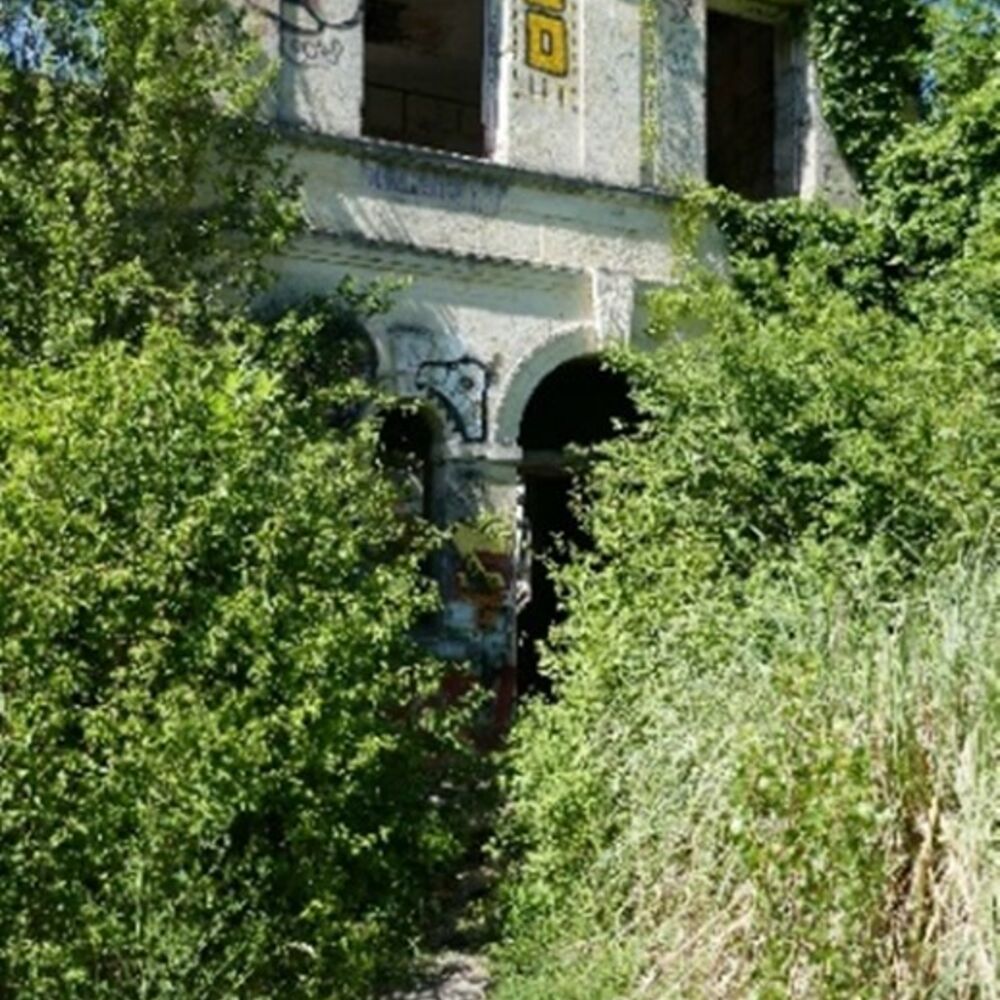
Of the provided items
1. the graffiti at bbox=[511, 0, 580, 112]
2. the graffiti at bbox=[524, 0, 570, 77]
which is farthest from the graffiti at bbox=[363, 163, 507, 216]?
the graffiti at bbox=[524, 0, 570, 77]

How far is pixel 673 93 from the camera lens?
609 inches

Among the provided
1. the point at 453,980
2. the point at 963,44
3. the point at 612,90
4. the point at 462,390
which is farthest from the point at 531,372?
the point at 453,980

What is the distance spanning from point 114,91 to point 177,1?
78 cm

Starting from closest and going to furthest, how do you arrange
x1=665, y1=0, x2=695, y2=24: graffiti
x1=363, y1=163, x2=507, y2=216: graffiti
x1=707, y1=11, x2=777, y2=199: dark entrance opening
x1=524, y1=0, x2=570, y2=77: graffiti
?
1. x1=363, y1=163, x2=507, y2=216: graffiti
2. x1=524, y1=0, x2=570, y2=77: graffiti
3. x1=665, y1=0, x2=695, y2=24: graffiti
4. x1=707, y1=11, x2=777, y2=199: dark entrance opening

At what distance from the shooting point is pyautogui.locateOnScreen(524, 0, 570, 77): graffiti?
14789mm

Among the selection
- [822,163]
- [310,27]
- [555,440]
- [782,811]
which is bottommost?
[782,811]

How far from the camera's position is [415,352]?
14.0m

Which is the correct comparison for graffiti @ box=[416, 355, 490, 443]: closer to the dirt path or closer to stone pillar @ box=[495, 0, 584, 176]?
stone pillar @ box=[495, 0, 584, 176]

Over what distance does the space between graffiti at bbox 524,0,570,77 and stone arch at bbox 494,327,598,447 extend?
2264 mm

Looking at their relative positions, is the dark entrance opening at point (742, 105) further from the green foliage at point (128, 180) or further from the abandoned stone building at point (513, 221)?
the green foliage at point (128, 180)

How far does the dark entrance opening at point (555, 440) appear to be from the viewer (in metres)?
16.2

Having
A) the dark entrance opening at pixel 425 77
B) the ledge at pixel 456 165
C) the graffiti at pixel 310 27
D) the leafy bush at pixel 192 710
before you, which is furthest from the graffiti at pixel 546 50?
the leafy bush at pixel 192 710

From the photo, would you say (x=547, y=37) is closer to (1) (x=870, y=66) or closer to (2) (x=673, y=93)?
(2) (x=673, y=93)

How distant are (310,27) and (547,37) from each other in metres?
2.18
